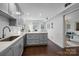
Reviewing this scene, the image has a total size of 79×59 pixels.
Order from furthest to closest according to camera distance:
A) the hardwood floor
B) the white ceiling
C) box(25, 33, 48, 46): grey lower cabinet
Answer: box(25, 33, 48, 46): grey lower cabinet, the white ceiling, the hardwood floor

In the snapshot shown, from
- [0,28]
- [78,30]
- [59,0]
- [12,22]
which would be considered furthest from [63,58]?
[78,30]

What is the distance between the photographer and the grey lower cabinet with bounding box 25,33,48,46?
5.32m

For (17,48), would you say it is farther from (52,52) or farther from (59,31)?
(59,31)

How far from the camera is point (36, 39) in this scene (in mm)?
5406

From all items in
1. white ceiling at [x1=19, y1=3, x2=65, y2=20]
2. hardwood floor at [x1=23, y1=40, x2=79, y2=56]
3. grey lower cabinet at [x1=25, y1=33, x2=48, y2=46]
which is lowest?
hardwood floor at [x1=23, y1=40, x2=79, y2=56]

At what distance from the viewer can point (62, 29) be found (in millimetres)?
4770

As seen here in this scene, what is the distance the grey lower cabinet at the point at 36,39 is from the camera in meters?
5.32

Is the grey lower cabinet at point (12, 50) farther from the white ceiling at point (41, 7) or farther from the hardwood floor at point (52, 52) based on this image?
the white ceiling at point (41, 7)

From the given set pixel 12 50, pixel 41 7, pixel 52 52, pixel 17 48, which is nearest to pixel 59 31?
pixel 52 52

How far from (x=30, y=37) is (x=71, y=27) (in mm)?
5036

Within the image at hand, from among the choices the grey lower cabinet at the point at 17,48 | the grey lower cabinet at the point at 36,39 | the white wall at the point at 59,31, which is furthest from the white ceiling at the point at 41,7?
the grey lower cabinet at the point at 17,48

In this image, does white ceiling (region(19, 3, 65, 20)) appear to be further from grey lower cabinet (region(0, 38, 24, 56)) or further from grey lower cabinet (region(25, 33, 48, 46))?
grey lower cabinet (region(0, 38, 24, 56))

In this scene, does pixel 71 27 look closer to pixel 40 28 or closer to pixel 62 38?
pixel 62 38

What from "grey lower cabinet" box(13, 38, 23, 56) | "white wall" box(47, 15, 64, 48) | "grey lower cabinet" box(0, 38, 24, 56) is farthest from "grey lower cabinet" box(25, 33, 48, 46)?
"grey lower cabinet" box(0, 38, 24, 56)
